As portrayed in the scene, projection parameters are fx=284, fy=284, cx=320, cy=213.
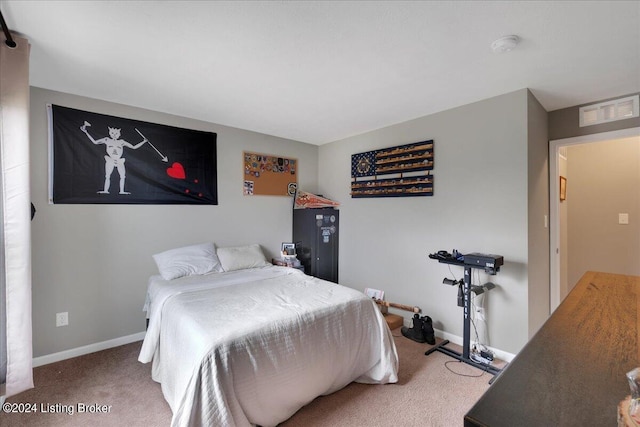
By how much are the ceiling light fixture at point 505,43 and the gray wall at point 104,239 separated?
2.83 m

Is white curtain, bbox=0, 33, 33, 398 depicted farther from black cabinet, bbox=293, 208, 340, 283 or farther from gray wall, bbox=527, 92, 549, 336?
gray wall, bbox=527, 92, 549, 336

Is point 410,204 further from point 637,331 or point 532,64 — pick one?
point 637,331

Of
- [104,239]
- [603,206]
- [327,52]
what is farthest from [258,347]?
[603,206]

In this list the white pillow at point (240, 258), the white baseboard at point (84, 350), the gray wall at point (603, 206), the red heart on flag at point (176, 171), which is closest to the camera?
the white baseboard at point (84, 350)

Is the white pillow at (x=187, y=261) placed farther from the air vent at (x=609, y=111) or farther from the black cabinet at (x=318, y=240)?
the air vent at (x=609, y=111)

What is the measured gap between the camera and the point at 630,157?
336 centimetres

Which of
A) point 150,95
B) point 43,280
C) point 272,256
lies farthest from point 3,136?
point 272,256

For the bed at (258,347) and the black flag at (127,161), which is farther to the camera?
the black flag at (127,161)

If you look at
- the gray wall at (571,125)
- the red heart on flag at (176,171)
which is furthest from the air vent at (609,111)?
the red heart on flag at (176,171)

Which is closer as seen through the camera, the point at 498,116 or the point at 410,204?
the point at 498,116

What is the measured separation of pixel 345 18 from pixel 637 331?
179 cm

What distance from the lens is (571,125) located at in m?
2.84

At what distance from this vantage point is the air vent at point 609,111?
250 centimetres

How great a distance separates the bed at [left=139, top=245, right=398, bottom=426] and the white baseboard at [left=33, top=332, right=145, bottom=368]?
77 cm
